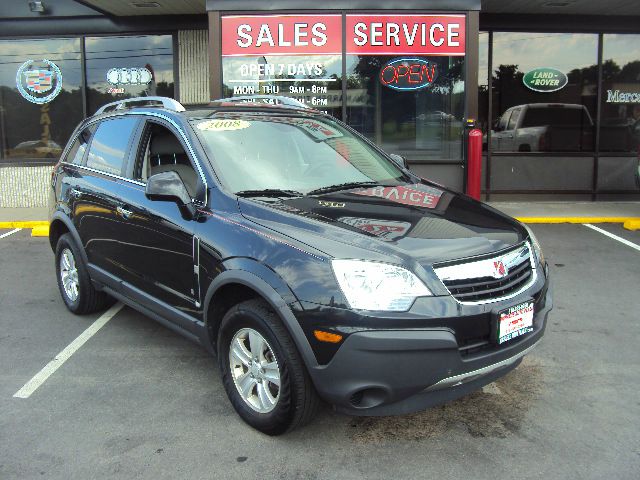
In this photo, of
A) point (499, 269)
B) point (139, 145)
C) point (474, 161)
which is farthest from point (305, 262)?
point (474, 161)

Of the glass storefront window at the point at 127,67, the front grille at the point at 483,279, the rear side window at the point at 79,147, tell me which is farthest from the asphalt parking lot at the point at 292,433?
the glass storefront window at the point at 127,67

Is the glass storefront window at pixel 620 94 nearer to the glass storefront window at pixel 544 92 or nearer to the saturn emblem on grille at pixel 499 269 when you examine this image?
the glass storefront window at pixel 544 92

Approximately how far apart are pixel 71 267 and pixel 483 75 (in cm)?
827

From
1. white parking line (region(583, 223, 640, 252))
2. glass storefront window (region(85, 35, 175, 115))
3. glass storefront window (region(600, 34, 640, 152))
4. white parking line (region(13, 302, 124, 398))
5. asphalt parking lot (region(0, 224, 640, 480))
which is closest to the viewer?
asphalt parking lot (region(0, 224, 640, 480))

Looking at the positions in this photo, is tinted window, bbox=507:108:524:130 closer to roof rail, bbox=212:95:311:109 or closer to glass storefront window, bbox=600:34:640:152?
glass storefront window, bbox=600:34:640:152

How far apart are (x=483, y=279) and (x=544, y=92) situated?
9172 mm

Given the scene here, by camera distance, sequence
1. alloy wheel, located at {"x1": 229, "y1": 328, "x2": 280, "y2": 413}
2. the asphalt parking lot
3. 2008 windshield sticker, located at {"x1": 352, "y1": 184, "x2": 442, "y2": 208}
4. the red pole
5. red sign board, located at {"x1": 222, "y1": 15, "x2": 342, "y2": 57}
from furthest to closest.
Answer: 1. red sign board, located at {"x1": 222, "y1": 15, "x2": 342, "y2": 57}
2. the red pole
3. 2008 windshield sticker, located at {"x1": 352, "y1": 184, "x2": 442, "y2": 208}
4. alloy wheel, located at {"x1": 229, "y1": 328, "x2": 280, "y2": 413}
5. the asphalt parking lot

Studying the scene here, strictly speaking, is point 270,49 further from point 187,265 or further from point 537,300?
point 537,300

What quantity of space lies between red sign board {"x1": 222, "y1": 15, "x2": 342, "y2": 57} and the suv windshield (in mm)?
5643

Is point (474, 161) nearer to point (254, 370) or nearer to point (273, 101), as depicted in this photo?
point (273, 101)

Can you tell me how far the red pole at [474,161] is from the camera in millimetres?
9570

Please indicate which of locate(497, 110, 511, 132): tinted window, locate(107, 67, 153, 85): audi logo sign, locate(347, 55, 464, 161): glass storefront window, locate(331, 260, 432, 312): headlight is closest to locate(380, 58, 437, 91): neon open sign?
locate(347, 55, 464, 161): glass storefront window

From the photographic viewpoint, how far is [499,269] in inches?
124

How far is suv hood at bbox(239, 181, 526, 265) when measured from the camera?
9.88 ft
